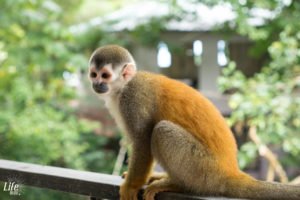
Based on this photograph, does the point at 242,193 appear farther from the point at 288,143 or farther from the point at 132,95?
the point at 288,143

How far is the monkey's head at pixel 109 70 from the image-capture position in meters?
1.93

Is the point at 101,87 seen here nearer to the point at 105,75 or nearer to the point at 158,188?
the point at 105,75

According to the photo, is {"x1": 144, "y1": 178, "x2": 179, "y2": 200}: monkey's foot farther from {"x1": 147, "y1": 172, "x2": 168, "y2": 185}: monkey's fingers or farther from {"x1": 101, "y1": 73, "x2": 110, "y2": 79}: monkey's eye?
{"x1": 101, "y1": 73, "x2": 110, "y2": 79}: monkey's eye

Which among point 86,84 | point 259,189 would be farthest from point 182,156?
point 86,84

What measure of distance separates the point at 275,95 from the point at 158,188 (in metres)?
2.48

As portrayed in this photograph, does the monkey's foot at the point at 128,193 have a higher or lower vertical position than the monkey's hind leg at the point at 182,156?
lower

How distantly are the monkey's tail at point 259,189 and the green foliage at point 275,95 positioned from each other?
88.5 inches

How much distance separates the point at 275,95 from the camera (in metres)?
3.90

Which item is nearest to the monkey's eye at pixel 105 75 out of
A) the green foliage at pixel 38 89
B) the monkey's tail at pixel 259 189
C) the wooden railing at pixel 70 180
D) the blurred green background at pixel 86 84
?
the wooden railing at pixel 70 180

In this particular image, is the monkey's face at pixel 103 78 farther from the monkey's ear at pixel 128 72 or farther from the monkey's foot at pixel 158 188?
the monkey's foot at pixel 158 188

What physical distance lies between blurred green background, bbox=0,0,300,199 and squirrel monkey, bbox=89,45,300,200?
0.82 metres

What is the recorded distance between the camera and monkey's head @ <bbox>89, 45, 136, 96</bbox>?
6.35ft

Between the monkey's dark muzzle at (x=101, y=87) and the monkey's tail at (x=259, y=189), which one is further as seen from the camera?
the monkey's dark muzzle at (x=101, y=87)

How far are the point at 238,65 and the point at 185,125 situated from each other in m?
5.47
